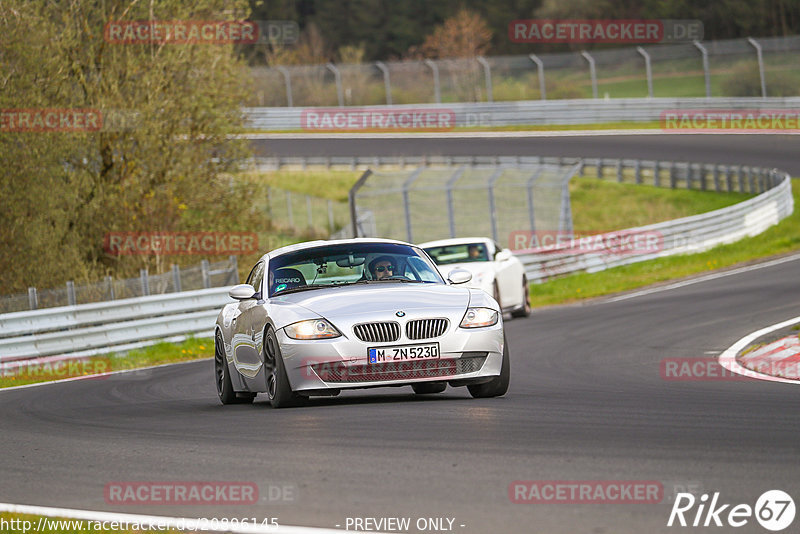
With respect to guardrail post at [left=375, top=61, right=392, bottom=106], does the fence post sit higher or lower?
lower

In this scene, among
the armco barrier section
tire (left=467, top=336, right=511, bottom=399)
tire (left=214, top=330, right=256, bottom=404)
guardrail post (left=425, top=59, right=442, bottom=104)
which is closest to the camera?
tire (left=467, top=336, right=511, bottom=399)

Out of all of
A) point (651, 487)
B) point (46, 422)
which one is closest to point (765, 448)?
point (651, 487)

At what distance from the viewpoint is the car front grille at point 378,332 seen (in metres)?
9.75

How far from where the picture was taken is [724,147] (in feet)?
158

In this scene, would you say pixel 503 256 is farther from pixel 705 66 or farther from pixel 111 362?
pixel 705 66

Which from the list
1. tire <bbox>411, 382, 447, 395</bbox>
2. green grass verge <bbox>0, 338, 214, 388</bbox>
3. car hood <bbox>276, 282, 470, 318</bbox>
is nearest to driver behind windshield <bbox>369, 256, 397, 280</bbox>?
car hood <bbox>276, 282, 470, 318</bbox>

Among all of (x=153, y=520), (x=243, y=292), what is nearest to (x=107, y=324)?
(x=243, y=292)

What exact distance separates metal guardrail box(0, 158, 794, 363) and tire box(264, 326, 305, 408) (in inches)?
387

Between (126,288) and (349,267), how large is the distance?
11.5m

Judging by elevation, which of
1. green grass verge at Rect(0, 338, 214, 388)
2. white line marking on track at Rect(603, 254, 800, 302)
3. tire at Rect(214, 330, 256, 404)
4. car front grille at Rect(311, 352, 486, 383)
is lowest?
white line marking on track at Rect(603, 254, 800, 302)

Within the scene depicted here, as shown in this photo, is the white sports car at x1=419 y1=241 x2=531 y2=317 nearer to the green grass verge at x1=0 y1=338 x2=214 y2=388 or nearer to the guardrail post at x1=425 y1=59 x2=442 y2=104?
the green grass verge at x1=0 y1=338 x2=214 y2=388

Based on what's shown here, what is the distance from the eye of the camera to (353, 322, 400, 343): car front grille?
975 centimetres

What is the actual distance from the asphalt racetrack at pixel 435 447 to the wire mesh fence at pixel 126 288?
6.17 metres

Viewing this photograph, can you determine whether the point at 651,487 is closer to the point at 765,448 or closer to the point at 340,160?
the point at 765,448
